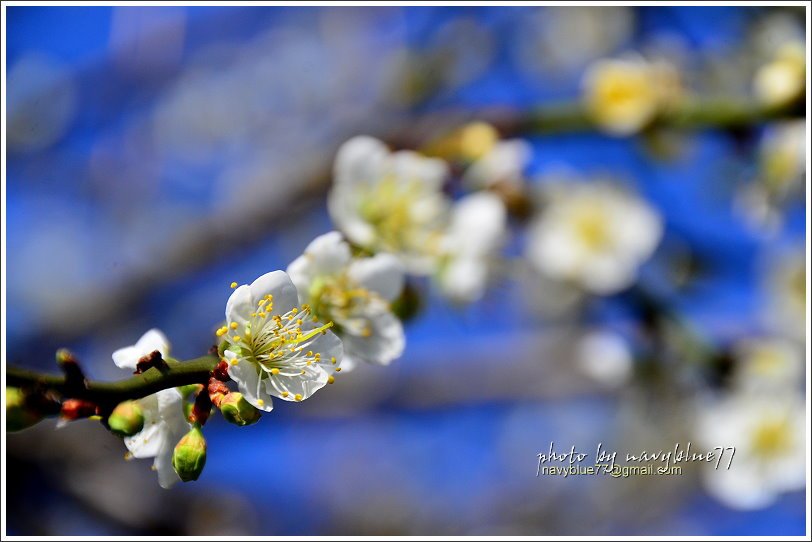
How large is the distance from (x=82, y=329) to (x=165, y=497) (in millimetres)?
612

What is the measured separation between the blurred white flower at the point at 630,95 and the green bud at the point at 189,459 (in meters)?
1.24

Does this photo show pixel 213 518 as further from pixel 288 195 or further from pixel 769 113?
pixel 769 113

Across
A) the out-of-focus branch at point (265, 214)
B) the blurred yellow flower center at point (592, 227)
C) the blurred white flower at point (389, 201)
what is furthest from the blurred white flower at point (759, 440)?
the blurred white flower at point (389, 201)

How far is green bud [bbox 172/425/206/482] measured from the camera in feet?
2.20

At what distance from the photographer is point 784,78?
1.42 m

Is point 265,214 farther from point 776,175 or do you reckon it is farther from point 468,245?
point 776,175

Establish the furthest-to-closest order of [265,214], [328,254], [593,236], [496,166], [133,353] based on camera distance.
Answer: [265,214] < [593,236] < [496,166] < [328,254] < [133,353]

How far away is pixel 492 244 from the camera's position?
1.47m

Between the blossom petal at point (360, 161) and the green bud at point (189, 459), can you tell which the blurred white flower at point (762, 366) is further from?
the green bud at point (189, 459)

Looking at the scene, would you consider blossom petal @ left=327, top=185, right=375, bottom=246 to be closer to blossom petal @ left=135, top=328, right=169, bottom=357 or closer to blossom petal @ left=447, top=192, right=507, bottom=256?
blossom petal @ left=447, top=192, right=507, bottom=256

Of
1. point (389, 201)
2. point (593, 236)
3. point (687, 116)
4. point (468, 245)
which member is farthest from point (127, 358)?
point (593, 236)

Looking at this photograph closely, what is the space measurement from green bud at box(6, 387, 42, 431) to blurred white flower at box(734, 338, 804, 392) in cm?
152

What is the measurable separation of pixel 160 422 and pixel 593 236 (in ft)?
4.93

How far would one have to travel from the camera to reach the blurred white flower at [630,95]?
62.9 inches
